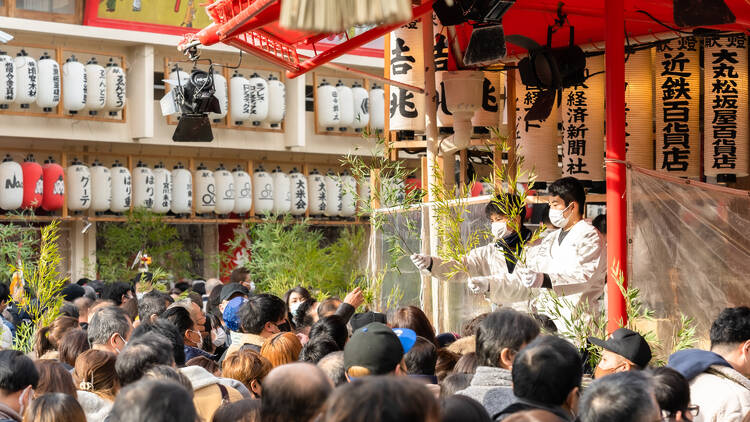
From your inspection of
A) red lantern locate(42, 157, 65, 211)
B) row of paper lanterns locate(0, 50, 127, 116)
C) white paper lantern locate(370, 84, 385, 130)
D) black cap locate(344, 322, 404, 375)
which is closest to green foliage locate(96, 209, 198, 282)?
red lantern locate(42, 157, 65, 211)

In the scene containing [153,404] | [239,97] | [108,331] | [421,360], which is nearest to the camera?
[153,404]

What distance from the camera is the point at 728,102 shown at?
7723 mm

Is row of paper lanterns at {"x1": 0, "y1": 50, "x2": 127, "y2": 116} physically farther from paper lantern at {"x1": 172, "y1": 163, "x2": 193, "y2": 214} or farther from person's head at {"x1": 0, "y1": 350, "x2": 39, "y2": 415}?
person's head at {"x1": 0, "y1": 350, "x2": 39, "y2": 415}

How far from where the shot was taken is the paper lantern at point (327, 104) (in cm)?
1731

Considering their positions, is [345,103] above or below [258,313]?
above

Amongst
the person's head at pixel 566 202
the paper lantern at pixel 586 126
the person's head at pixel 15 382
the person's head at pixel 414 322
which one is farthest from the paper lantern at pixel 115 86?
the person's head at pixel 15 382

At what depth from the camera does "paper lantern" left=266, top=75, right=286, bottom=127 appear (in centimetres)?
1706

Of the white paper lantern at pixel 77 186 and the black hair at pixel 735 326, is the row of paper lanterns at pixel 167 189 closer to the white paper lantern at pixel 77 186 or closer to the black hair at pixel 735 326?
the white paper lantern at pixel 77 186

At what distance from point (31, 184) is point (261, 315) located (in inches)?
416

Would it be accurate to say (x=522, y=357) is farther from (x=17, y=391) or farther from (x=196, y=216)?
(x=196, y=216)

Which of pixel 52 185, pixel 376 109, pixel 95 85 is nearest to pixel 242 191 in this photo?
pixel 376 109

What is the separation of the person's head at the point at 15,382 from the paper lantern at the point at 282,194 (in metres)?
13.7

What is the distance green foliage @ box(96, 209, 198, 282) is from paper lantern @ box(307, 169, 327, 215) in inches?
95.8

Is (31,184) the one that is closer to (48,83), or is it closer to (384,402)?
(48,83)
